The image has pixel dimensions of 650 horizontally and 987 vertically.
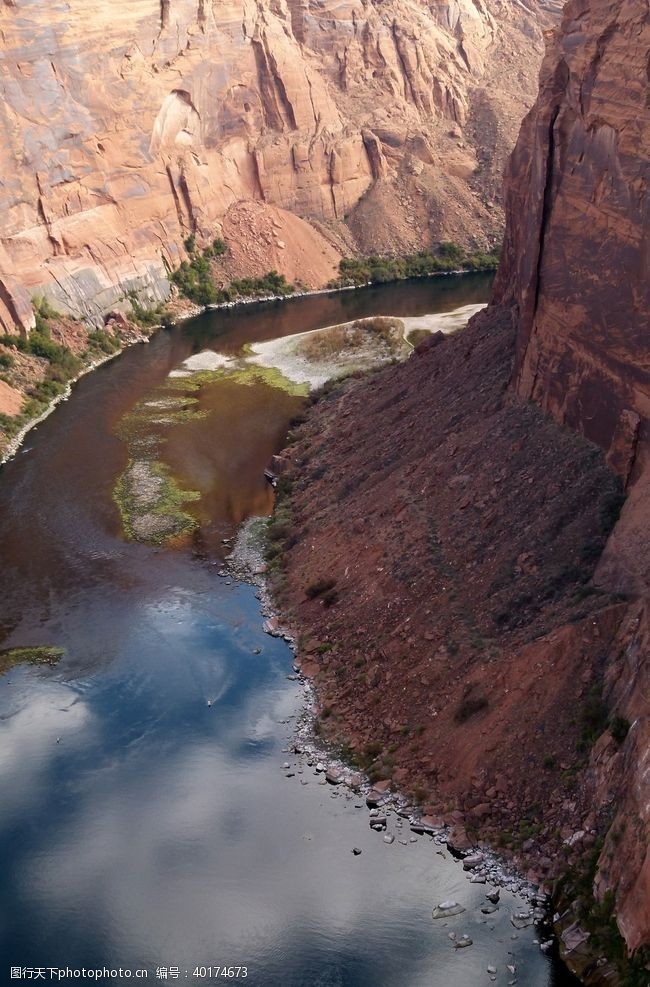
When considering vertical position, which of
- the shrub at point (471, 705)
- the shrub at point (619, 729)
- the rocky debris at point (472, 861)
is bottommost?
the rocky debris at point (472, 861)

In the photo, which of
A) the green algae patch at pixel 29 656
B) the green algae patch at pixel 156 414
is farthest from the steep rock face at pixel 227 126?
the green algae patch at pixel 29 656

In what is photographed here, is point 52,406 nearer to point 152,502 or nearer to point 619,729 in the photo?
point 152,502

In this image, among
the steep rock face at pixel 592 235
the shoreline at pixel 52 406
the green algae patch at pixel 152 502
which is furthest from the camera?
the shoreline at pixel 52 406

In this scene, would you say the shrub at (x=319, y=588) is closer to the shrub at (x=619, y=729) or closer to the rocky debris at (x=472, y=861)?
the rocky debris at (x=472, y=861)

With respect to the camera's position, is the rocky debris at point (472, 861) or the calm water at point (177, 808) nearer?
the calm water at point (177, 808)

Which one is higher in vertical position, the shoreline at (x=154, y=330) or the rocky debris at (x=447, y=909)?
the rocky debris at (x=447, y=909)

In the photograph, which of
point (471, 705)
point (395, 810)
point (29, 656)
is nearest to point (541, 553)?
point (471, 705)
